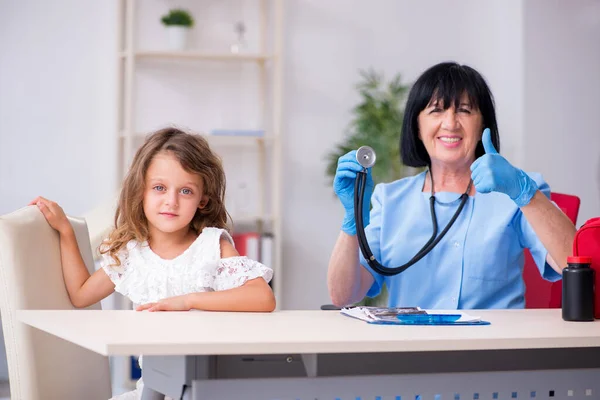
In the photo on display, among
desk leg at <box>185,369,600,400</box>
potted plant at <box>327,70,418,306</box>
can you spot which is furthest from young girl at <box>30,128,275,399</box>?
potted plant at <box>327,70,418,306</box>

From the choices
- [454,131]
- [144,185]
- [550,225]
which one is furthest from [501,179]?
[144,185]

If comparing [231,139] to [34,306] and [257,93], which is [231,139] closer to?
[257,93]

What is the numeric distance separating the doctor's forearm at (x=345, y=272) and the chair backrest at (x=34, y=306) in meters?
0.61

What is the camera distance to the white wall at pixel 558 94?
4090 mm

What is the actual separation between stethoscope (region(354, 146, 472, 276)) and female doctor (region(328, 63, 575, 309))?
0.08ft

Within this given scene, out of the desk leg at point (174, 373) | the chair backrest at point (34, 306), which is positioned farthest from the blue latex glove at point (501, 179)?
the chair backrest at point (34, 306)

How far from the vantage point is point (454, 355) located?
1.32 m

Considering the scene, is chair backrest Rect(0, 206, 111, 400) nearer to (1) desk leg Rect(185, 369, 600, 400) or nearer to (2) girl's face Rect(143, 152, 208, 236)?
(2) girl's face Rect(143, 152, 208, 236)

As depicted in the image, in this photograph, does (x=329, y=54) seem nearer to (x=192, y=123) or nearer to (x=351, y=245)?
(x=192, y=123)

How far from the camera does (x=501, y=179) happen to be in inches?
66.0

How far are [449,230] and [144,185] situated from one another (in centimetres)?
76

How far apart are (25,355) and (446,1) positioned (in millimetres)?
3490

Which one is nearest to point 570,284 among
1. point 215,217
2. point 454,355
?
point 454,355

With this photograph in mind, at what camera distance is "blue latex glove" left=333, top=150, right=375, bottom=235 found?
68.4 inches
